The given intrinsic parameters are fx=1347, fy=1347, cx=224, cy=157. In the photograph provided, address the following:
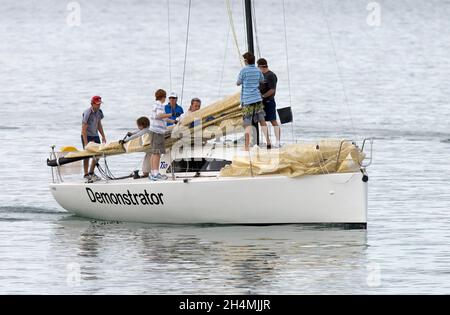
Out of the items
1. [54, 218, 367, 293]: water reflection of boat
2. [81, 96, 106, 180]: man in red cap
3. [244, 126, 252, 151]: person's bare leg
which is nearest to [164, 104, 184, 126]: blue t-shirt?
[81, 96, 106, 180]: man in red cap

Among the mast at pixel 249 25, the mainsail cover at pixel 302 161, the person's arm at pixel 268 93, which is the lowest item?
A: the mainsail cover at pixel 302 161

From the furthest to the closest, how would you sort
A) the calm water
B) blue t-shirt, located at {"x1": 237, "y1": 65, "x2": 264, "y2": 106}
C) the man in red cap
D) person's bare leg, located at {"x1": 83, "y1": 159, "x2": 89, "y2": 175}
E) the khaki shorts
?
person's bare leg, located at {"x1": 83, "y1": 159, "x2": 89, "y2": 175} → the man in red cap → the khaki shorts → blue t-shirt, located at {"x1": 237, "y1": 65, "x2": 264, "y2": 106} → the calm water

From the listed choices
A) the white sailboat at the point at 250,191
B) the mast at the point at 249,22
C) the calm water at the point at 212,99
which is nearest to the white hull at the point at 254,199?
the white sailboat at the point at 250,191

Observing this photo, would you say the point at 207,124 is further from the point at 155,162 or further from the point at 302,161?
the point at 302,161

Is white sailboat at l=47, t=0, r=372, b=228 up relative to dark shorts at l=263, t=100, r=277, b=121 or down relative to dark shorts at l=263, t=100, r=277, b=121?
down

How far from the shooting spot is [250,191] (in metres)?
22.5

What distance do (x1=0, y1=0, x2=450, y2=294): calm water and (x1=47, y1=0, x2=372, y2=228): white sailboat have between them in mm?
277

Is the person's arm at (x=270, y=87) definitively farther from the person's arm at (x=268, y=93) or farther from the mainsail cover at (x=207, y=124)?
the mainsail cover at (x=207, y=124)

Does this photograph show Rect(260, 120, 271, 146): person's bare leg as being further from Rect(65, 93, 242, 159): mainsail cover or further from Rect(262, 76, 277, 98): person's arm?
Rect(262, 76, 277, 98): person's arm

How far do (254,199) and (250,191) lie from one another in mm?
198

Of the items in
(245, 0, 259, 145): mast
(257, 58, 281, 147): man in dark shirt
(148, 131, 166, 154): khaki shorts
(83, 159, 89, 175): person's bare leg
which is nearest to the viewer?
(148, 131, 166, 154): khaki shorts

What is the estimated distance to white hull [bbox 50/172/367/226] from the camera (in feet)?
73.3

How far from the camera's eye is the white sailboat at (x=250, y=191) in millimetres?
22328

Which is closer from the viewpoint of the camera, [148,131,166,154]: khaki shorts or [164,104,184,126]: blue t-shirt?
[148,131,166,154]: khaki shorts
